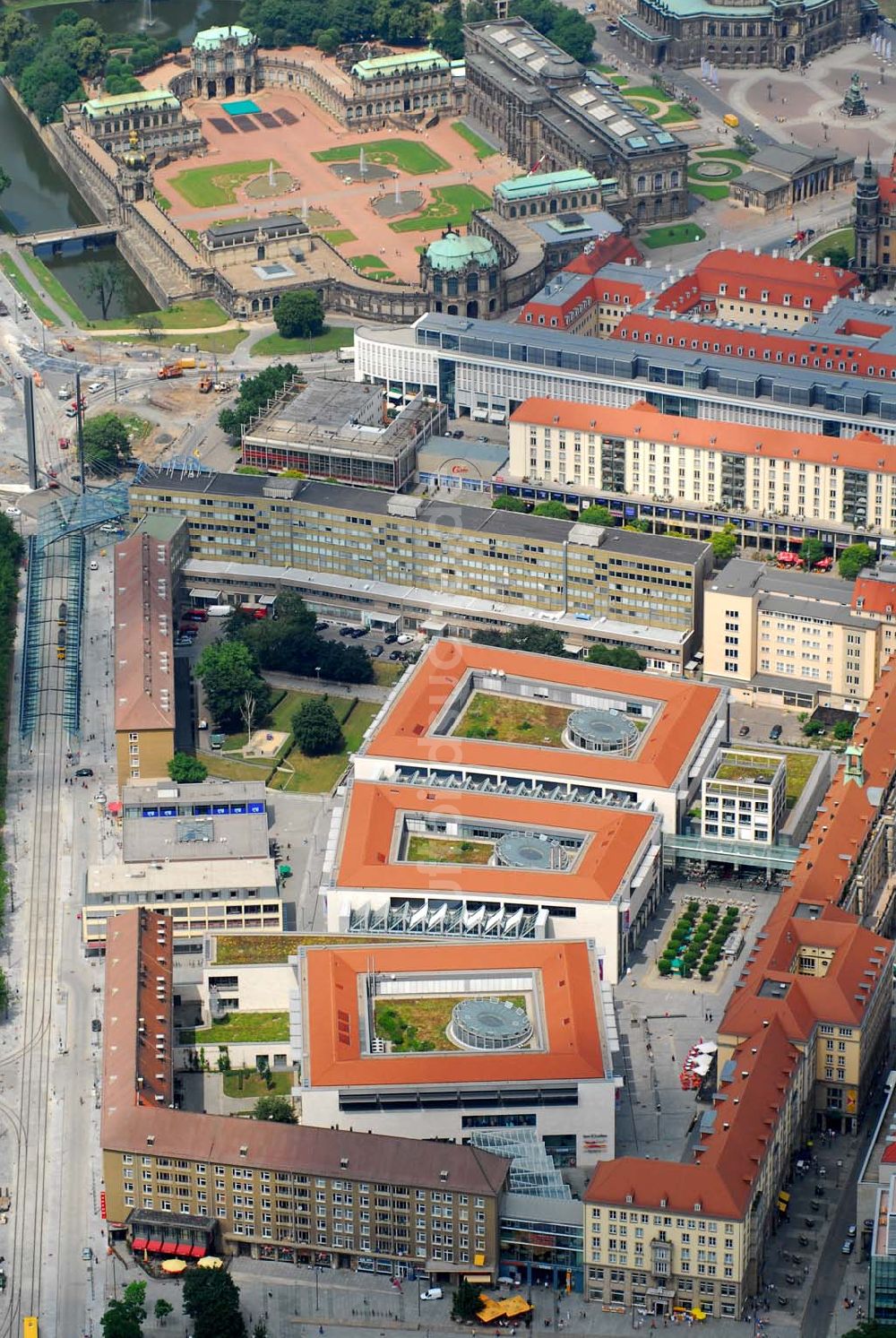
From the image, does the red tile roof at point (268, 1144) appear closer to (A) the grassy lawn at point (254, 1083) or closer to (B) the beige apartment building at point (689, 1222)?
(A) the grassy lawn at point (254, 1083)

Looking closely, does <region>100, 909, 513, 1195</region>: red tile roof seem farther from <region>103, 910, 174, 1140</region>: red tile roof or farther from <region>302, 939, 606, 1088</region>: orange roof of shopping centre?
<region>302, 939, 606, 1088</region>: orange roof of shopping centre

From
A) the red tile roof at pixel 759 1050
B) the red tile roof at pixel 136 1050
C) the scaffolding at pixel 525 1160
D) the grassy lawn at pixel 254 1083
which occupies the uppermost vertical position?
the red tile roof at pixel 759 1050

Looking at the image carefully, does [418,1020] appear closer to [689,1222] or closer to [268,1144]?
[268,1144]

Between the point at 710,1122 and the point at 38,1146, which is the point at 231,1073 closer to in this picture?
the point at 38,1146

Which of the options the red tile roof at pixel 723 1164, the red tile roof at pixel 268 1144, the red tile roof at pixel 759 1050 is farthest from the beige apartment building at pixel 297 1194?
the red tile roof at pixel 759 1050

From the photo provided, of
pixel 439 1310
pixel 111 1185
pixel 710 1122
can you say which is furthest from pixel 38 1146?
pixel 710 1122

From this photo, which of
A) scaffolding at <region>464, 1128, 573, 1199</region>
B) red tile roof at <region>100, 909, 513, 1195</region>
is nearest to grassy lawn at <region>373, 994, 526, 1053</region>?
scaffolding at <region>464, 1128, 573, 1199</region>

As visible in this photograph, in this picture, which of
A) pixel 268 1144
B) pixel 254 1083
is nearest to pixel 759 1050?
pixel 268 1144
